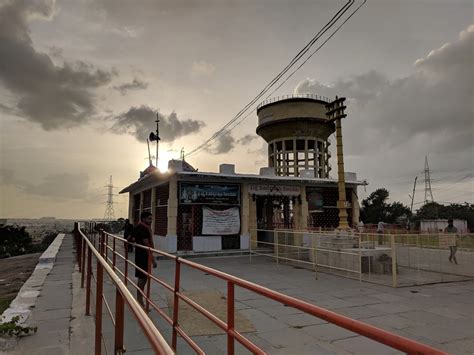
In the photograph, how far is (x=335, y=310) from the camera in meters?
6.75

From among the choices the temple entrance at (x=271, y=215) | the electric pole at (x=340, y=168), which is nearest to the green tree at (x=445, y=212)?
the temple entrance at (x=271, y=215)

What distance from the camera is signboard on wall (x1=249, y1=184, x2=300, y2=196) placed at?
689 inches

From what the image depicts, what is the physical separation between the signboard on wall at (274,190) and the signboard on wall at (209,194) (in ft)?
2.98

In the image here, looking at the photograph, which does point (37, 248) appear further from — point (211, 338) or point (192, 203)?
point (211, 338)

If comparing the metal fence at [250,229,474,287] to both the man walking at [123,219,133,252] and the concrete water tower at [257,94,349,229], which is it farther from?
the concrete water tower at [257,94,349,229]

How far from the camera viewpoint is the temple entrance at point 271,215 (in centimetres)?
1928

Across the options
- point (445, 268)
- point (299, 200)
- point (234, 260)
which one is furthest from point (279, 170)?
point (445, 268)

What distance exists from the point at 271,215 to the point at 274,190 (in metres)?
3.67

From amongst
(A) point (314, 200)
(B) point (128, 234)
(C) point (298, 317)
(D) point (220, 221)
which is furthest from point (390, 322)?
(A) point (314, 200)

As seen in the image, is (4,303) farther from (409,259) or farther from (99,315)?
(409,259)

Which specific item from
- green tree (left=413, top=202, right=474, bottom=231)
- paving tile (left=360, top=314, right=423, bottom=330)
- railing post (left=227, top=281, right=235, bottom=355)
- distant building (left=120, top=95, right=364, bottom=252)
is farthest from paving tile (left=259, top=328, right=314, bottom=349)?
green tree (left=413, top=202, right=474, bottom=231)

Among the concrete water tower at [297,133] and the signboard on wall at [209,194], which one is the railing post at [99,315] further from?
the concrete water tower at [297,133]

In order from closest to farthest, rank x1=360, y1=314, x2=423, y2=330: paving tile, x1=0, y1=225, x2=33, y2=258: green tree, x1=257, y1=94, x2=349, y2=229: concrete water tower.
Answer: x1=360, y1=314, x2=423, y2=330: paving tile, x1=0, y1=225, x2=33, y2=258: green tree, x1=257, y1=94, x2=349, y2=229: concrete water tower

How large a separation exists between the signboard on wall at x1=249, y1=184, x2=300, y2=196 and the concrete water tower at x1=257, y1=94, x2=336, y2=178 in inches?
369
